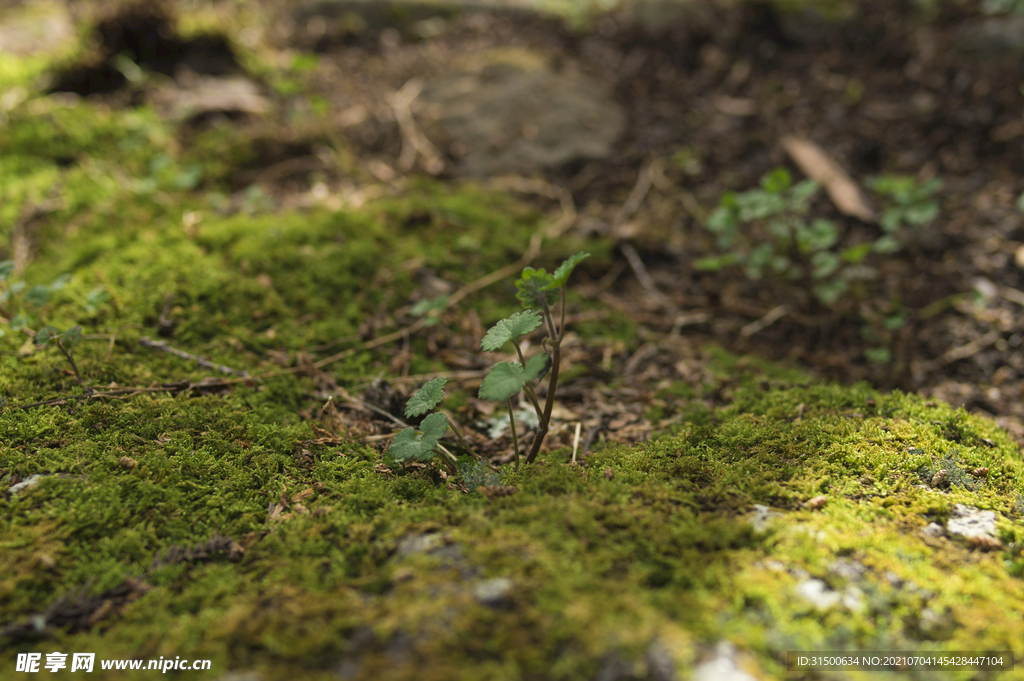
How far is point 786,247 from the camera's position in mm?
3785

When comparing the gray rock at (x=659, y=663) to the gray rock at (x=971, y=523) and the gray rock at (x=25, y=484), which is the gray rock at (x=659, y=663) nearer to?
the gray rock at (x=971, y=523)

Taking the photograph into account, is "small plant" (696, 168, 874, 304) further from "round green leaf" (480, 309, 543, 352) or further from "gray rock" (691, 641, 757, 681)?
"gray rock" (691, 641, 757, 681)

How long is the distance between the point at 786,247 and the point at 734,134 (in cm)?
186

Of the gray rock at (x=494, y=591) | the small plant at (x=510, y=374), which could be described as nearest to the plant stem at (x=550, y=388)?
the small plant at (x=510, y=374)

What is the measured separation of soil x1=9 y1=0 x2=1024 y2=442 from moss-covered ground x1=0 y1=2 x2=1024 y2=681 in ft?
3.05

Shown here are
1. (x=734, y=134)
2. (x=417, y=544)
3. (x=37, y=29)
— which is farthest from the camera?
(x=37, y=29)

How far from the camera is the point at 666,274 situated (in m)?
3.95

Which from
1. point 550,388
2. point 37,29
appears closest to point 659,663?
point 550,388

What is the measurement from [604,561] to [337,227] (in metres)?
2.82

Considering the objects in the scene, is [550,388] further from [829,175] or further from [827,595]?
[829,175]

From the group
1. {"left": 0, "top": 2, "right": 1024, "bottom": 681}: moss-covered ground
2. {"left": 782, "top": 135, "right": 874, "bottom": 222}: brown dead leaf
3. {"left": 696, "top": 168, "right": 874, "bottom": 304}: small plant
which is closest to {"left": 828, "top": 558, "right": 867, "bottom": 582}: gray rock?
{"left": 0, "top": 2, "right": 1024, "bottom": 681}: moss-covered ground

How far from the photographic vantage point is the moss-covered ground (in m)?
1.40

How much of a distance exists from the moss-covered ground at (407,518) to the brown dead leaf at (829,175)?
6.58 ft

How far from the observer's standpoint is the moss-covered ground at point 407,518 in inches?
55.1
